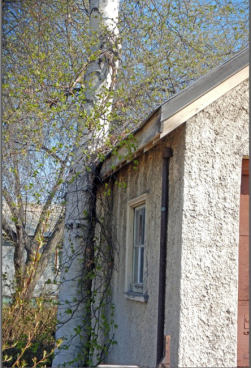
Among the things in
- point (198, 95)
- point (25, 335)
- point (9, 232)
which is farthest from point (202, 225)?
point (9, 232)

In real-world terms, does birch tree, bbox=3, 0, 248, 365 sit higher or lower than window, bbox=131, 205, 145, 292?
higher

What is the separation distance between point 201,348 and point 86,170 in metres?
4.17

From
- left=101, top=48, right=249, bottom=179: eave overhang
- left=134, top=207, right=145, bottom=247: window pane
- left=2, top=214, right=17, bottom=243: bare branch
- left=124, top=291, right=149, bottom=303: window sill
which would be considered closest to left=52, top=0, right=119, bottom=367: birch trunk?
left=134, top=207, right=145, bottom=247: window pane

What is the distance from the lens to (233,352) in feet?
16.5

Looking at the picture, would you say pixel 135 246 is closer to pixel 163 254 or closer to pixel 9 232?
pixel 163 254

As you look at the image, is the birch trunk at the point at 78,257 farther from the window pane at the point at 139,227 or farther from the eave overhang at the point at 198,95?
the eave overhang at the point at 198,95

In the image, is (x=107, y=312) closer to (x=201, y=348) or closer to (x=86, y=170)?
(x=86, y=170)

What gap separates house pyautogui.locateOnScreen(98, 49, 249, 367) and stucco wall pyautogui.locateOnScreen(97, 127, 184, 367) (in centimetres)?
2

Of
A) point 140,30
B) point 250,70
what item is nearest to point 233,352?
point 250,70

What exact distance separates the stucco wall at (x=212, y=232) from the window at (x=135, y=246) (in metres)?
1.41

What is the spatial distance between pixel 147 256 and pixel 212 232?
1.24 metres

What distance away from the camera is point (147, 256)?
6.20 meters

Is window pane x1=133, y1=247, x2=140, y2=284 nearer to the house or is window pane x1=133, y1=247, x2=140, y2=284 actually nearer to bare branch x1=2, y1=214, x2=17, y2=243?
the house

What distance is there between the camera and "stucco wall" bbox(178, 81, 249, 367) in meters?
4.97
